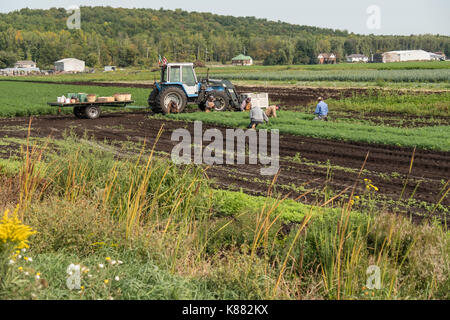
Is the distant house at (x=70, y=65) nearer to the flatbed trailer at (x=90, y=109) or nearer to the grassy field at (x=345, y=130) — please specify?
the flatbed trailer at (x=90, y=109)

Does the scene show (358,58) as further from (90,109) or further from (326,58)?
(90,109)

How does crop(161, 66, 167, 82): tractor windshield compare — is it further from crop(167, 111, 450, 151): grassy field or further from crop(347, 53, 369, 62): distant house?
crop(347, 53, 369, 62): distant house

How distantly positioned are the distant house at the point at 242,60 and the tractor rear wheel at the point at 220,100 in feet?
399

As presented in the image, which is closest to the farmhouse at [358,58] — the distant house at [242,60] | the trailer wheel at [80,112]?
the distant house at [242,60]

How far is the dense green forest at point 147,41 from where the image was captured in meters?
131

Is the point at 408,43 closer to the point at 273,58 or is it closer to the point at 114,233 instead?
the point at 273,58

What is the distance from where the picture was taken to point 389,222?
19.7ft

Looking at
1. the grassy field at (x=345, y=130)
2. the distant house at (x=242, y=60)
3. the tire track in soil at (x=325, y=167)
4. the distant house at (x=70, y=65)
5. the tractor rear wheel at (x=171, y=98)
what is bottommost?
the tire track in soil at (x=325, y=167)

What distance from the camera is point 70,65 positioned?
13975 centimetres

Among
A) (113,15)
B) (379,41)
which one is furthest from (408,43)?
(113,15)

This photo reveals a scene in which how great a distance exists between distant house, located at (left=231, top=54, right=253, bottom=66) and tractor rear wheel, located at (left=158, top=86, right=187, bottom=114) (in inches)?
4819

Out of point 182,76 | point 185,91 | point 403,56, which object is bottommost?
point 185,91

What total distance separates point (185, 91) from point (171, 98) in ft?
2.54

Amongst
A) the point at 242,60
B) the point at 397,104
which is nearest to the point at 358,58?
the point at 242,60
